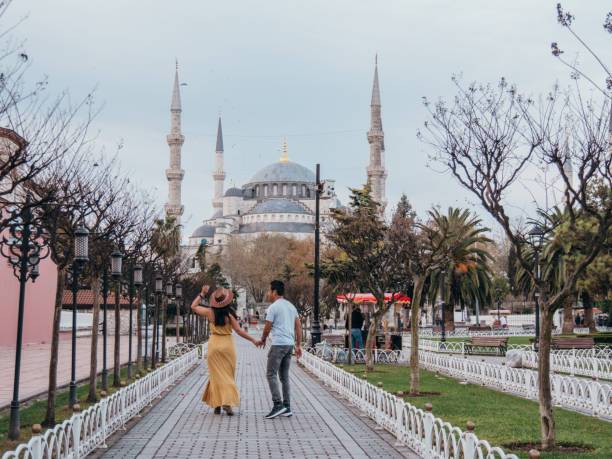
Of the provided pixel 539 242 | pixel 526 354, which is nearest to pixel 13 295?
pixel 526 354

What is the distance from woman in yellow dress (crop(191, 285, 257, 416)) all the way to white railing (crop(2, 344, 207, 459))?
103 centimetres

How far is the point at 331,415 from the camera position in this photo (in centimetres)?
1138

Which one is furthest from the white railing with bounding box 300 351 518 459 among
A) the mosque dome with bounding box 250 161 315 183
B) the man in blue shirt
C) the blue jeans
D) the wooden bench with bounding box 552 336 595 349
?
the mosque dome with bounding box 250 161 315 183

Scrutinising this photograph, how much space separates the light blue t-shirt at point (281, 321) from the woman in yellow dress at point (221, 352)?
1.33 feet

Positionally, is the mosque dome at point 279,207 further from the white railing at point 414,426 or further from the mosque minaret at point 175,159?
the white railing at point 414,426

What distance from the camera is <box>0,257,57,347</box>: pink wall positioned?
106ft

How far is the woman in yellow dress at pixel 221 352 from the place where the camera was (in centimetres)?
1098

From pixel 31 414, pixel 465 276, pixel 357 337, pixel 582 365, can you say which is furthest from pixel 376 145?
pixel 31 414

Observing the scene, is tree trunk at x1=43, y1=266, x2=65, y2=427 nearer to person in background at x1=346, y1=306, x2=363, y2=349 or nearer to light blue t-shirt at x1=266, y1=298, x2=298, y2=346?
light blue t-shirt at x1=266, y1=298, x2=298, y2=346

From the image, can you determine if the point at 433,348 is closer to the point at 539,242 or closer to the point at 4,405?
the point at 539,242

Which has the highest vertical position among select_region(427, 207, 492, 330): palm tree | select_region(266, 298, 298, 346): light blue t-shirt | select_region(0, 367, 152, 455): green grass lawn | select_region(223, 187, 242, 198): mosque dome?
select_region(223, 187, 242, 198): mosque dome

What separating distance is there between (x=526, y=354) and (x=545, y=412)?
14.6m

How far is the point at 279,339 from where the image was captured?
11.0m

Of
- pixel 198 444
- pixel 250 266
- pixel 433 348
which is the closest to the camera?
pixel 198 444
